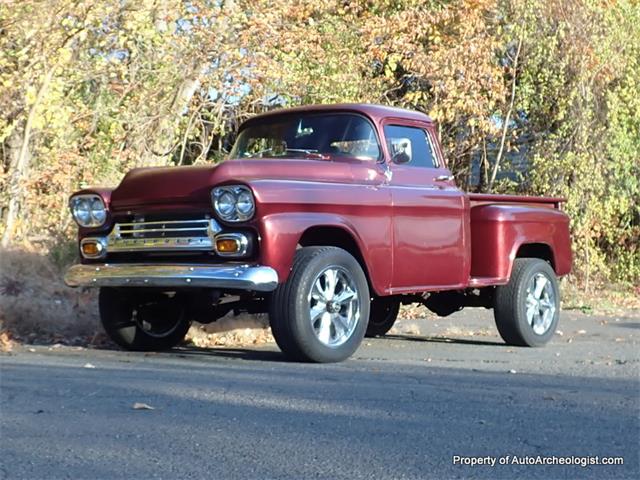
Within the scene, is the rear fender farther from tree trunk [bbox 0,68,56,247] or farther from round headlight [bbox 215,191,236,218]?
tree trunk [bbox 0,68,56,247]

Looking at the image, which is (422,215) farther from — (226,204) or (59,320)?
(59,320)

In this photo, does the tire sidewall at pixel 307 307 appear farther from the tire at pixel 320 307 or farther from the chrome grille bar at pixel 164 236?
the chrome grille bar at pixel 164 236

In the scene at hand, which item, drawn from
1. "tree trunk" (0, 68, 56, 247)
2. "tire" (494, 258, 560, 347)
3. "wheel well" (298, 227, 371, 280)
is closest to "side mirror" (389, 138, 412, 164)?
"wheel well" (298, 227, 371, 280)

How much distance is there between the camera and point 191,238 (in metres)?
8.01

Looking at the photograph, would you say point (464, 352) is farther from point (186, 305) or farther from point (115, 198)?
point (115, 198)

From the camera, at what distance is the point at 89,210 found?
28.4ft

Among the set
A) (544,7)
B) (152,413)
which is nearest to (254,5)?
(544,7)

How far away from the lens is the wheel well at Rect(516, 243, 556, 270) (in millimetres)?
10609

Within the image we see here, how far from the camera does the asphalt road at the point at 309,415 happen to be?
4734 millimetres

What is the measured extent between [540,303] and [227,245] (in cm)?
378

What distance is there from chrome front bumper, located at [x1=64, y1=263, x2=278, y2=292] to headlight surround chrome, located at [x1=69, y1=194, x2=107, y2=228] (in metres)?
0.37

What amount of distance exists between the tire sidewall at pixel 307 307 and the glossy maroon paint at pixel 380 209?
17 cm

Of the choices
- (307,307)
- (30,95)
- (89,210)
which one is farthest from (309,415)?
(30,95)

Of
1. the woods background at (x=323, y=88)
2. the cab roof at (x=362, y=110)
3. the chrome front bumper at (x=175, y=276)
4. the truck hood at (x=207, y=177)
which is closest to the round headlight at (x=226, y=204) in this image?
the truck hood at (x=207, y=177)
